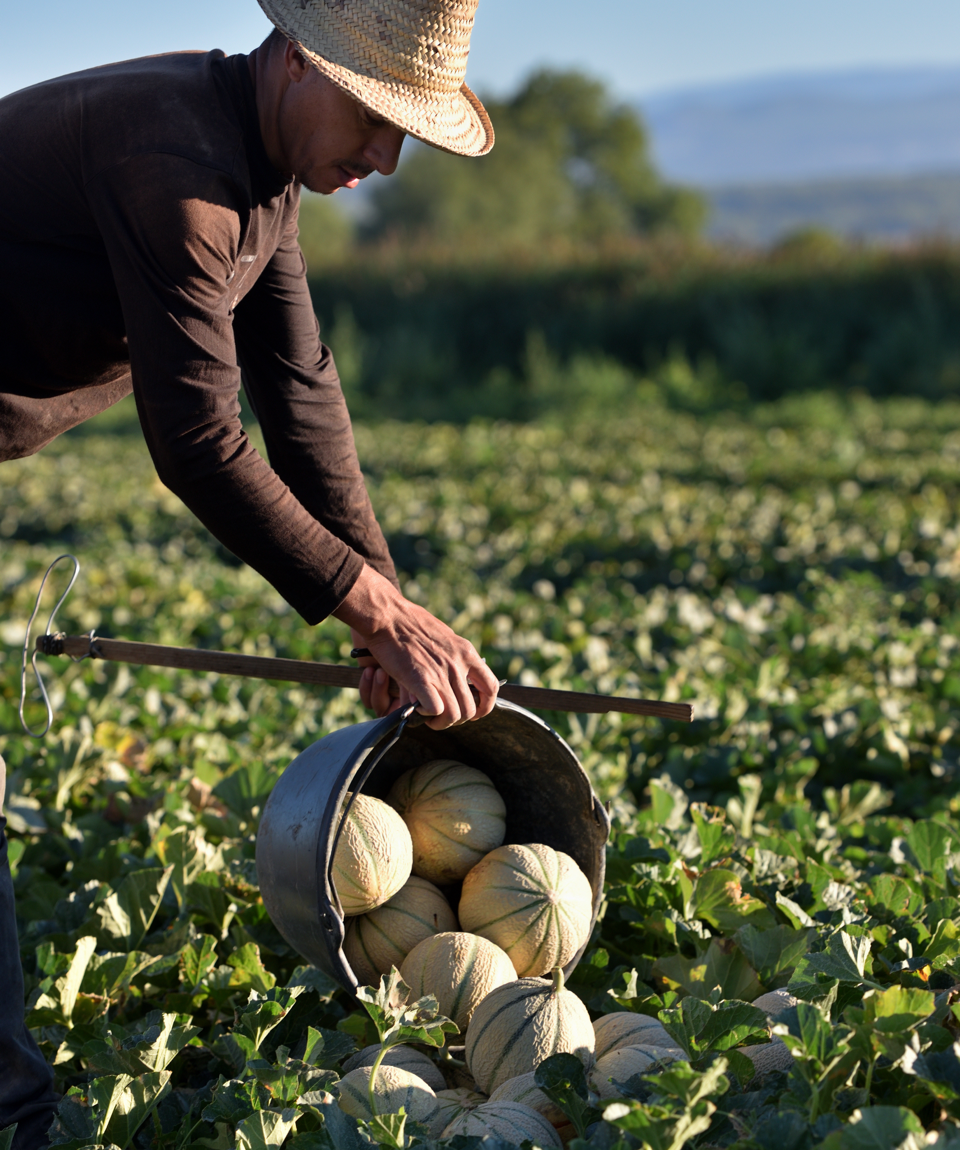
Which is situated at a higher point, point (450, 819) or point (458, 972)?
point (450, 819)

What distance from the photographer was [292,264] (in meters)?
2.47

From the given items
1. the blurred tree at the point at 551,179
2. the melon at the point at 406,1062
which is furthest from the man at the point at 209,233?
the blurred tree at the point at 551,179

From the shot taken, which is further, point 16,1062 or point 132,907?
point 132,907

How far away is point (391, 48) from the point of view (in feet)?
6.50

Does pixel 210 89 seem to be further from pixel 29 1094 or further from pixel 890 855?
Answer: pixel 890 855

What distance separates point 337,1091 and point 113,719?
2357 mm

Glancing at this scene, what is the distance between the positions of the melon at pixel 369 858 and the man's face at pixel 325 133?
1.15 m

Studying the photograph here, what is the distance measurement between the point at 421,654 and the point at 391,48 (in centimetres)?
107

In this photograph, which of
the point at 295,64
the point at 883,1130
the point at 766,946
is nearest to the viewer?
the point at 883,1130

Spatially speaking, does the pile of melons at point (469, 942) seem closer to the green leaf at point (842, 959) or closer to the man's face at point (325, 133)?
the green leaf at point (842, 959)

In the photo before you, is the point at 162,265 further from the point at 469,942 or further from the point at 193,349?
the point at 469,942

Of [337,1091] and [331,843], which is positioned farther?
[331,843]

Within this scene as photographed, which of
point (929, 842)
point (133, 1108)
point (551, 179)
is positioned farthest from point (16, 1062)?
point (551, 179)

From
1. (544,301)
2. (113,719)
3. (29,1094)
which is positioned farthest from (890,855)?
(544,301)
